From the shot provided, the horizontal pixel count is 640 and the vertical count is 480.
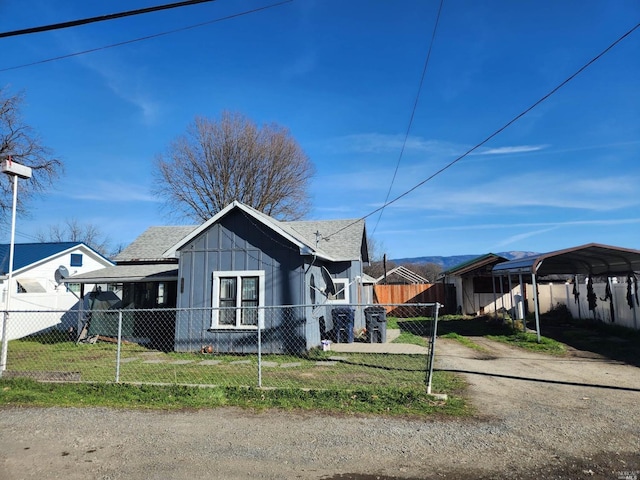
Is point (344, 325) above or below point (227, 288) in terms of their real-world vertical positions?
below

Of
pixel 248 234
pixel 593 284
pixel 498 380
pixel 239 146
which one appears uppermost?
pixel 239 146

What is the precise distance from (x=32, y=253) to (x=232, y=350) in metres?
14.7

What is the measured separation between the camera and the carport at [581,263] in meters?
14.4

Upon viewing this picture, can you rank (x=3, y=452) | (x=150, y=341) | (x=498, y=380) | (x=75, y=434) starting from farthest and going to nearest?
(x=150, y=341) < (x=498, y=380) < (x=75, y=434) < (x=3, y=452)

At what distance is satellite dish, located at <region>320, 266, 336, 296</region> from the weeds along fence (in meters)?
0.75

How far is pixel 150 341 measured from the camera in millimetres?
14875

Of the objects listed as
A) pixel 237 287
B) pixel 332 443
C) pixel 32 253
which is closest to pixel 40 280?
pixel 32 253

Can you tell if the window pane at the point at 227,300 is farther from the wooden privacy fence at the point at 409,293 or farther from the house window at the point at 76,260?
the wooden privacy fence at the point at 409,293

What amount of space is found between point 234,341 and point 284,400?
226 inches

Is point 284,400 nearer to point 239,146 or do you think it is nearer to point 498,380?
point 498,380

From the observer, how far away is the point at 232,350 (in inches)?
482

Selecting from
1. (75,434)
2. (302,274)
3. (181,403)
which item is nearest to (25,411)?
(75,434)

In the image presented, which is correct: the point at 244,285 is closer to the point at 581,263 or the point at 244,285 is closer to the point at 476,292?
the point at 581,263

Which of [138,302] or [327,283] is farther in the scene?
[138,302]
